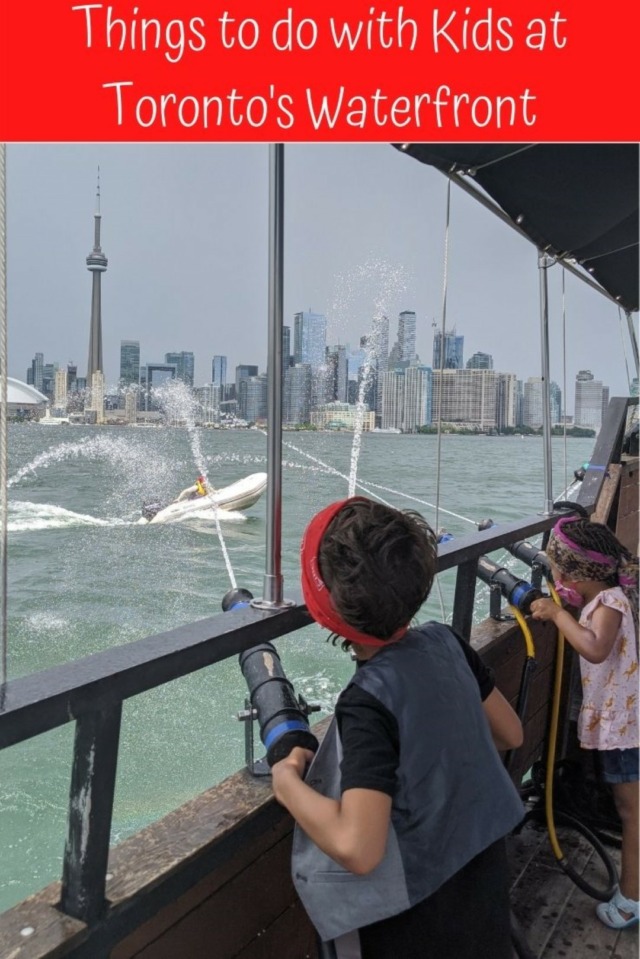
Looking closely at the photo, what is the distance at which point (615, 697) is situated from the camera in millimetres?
2146

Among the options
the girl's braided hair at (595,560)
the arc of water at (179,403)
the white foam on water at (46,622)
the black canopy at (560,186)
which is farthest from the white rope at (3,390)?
the arc of water at (179,403)

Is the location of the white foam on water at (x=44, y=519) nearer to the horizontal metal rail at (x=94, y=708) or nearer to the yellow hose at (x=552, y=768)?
the yellow hose at (x=552, y=768)

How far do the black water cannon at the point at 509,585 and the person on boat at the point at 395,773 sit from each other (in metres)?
1.08

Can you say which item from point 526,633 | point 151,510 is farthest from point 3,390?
point 151,510

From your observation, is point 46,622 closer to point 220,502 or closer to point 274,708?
point 220,502

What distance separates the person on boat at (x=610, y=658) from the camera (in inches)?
81.7

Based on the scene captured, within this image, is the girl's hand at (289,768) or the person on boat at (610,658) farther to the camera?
the person on boat at (610,658)

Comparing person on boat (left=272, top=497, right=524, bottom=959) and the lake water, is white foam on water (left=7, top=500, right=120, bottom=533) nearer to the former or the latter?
the lake water

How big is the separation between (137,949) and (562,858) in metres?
1.51

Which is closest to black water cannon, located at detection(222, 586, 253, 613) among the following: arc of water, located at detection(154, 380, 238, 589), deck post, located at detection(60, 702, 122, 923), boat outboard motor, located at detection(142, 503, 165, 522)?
deck post, located at detection(60, 702, 122, 923)

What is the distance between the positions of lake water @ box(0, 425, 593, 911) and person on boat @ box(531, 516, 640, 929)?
53cm

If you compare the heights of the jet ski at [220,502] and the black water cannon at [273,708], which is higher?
the black water cannon at [273,708]

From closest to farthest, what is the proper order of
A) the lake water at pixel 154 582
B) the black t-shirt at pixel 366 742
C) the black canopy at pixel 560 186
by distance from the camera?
the black t-shirt at pixel 366 742
the black canopy at pixel 560 186
the lake water at pixel 154 582
